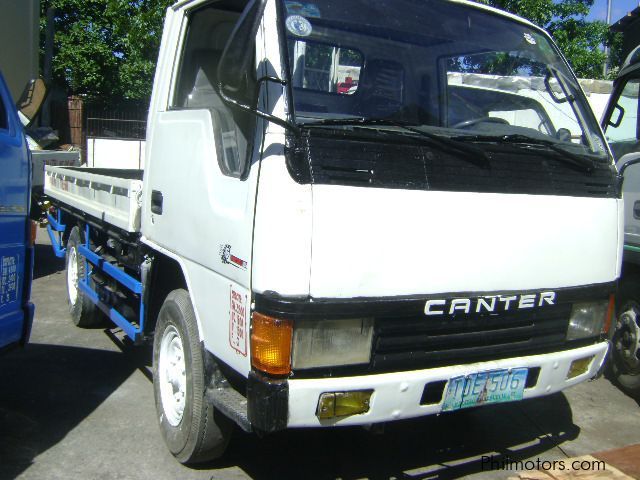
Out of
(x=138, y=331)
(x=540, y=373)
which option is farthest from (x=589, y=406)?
(x=138, y=331)

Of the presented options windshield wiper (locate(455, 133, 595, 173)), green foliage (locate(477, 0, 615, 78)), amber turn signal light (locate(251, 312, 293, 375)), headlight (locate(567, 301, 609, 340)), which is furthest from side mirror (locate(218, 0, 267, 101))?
green foliage (locate(477, 0, 615, 78))

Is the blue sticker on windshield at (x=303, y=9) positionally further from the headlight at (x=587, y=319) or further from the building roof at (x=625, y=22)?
the building roof at (x=625, y=22)

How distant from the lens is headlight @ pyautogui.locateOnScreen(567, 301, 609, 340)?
344 cm

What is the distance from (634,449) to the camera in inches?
163

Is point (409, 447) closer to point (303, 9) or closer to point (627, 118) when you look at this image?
point (303, 9)

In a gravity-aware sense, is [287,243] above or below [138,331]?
above

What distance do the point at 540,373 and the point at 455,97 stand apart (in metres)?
1.55

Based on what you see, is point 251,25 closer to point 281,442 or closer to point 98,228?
point 281,442

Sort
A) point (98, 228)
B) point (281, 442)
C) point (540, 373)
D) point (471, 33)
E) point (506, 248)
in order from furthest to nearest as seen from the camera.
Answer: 1. point (98, 228)
2. point (281, 442)
3. point (471, 33)
4. point (540, 373)
5. point (506, 248)

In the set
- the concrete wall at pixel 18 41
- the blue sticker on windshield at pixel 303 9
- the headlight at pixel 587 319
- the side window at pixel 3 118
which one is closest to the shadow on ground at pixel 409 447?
the headlight at pixel 587 319

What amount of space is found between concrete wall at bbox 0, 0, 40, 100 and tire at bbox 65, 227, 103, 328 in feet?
34.7

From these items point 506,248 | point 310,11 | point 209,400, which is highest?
point 310,11

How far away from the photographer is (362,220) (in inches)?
109
